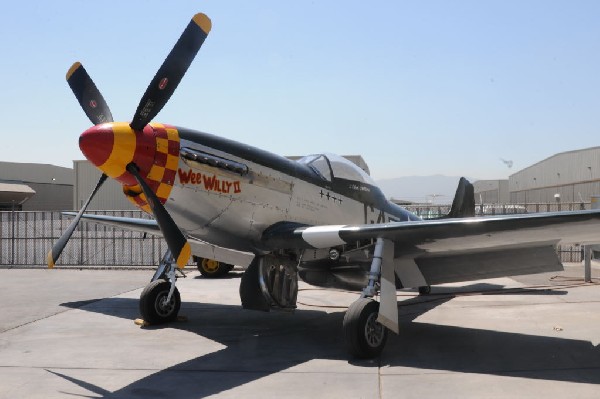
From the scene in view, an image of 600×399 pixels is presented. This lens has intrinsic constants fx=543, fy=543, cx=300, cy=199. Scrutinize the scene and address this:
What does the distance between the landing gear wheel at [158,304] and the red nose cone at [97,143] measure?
3321 mm

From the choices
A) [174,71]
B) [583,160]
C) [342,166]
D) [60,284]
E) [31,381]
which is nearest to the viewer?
[31,381]

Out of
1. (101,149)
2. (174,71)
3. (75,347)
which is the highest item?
(174,71)

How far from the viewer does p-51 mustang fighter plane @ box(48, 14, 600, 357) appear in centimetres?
588

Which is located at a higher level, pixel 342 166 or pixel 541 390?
pixel 342 166

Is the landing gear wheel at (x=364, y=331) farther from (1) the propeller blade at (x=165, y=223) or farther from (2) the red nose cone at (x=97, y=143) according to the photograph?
(2) the red nose cone at (x=97, y=143)

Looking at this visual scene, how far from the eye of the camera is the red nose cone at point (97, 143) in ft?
18.3

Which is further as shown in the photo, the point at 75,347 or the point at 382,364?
the point at 75,347

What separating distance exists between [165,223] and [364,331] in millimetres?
2556

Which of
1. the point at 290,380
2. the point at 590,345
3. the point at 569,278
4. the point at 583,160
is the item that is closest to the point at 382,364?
the point at 290,380

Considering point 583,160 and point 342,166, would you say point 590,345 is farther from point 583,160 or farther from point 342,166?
point 583,160

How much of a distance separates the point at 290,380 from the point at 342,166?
3.81m

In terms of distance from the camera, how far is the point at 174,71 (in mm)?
6035

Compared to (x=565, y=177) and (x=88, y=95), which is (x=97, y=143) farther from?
(x=565, y=177)

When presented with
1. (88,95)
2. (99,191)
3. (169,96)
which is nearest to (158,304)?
(88,95)
